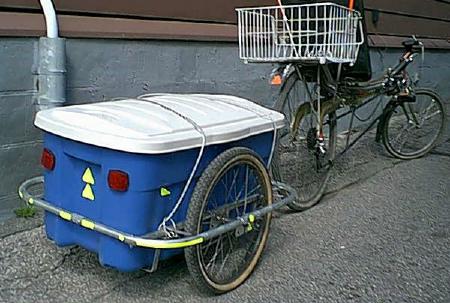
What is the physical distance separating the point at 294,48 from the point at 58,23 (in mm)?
1448

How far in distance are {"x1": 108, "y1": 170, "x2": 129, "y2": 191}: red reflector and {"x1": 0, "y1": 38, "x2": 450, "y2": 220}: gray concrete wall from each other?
127 centimetres

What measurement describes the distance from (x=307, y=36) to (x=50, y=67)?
1.56 m

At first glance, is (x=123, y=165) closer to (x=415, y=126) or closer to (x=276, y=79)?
(x=276, y=79)

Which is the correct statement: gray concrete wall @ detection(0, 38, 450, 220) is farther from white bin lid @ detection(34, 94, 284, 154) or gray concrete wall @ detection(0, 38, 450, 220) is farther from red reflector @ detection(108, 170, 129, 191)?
red reflector @ detection(108, 170, 129, 191)

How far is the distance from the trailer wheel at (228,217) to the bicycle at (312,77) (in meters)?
0.64

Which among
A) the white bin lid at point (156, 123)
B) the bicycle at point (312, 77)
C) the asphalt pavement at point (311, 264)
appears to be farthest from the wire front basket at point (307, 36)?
the asphalt pavement at point (311, 264)

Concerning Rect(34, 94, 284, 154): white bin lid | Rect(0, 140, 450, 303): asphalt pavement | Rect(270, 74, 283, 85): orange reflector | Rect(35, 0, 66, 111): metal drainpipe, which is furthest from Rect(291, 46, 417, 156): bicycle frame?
Rect(35, 0, 66, 111): metal drainpipe

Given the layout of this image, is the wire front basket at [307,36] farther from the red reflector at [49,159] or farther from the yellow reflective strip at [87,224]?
the yellow reflective strip at [87,224]

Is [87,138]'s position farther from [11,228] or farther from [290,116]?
[290,116]

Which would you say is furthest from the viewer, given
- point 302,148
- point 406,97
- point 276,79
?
point 406,97

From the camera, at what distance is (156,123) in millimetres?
2570

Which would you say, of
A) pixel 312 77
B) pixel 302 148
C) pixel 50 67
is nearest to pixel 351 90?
pixel 312 77

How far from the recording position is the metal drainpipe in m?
3.47

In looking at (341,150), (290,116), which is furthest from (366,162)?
(290,116)
